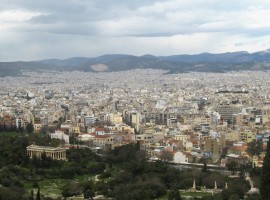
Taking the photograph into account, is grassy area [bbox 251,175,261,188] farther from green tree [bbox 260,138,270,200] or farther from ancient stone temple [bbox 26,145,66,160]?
ancient stone temple [bbox 26,145,66,160]

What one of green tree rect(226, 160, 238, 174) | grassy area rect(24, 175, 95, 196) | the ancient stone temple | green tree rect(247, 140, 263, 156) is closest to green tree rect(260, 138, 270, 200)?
grassy area rect(24, 175, 95, 196)

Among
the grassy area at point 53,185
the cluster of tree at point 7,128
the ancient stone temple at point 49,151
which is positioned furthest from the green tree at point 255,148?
the cluster of tree at point 7,128

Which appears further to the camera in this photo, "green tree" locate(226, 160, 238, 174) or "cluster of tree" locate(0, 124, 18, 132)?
"cluster of tree" locate(0, 124, 18, 132)

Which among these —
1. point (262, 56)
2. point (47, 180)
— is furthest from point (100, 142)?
point (262, 56)

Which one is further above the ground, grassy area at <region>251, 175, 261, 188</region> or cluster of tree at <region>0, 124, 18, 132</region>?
cluster of tree at <region>0, 124, 18, 132</region>

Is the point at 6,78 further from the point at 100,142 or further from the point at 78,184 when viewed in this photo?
the point at 78,184

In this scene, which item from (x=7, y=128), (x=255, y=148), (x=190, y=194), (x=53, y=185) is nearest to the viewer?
(x=190, y=194)

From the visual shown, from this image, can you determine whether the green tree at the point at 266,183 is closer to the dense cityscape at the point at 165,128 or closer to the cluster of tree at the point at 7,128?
the dense cityscape at the point at 165,128

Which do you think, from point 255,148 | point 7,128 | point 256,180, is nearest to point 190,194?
point 256,180

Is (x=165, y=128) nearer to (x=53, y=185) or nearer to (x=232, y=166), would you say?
(x=232, y=166)
